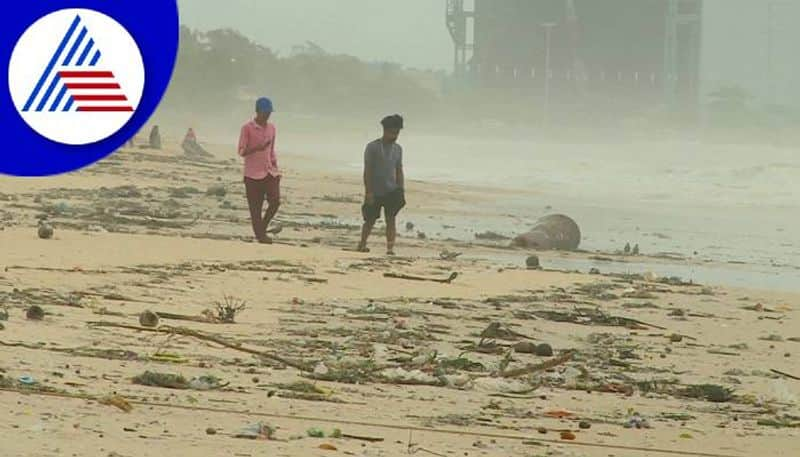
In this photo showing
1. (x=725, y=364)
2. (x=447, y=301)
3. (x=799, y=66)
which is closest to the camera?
(x=725, y=364)

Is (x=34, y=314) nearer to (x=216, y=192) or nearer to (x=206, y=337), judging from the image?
(x=206, y=337)

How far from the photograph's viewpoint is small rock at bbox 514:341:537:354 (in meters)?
8.75

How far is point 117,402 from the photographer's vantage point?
6176 mm

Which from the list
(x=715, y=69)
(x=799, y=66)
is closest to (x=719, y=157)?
(x=799, y=66)

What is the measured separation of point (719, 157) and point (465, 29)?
4069 centimetres

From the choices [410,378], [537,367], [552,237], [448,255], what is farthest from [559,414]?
[552,237]

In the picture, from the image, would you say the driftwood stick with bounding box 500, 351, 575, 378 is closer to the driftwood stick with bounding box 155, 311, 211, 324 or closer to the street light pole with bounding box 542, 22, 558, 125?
the driftwood stick with bounding box 155, 311, 211, 324

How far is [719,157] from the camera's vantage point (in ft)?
183

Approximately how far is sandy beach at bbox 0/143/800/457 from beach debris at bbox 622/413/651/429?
0.01m

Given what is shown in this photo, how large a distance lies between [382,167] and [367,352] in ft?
20.9

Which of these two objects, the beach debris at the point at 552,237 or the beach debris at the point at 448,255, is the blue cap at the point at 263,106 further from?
the beach debris at the point at 552,237

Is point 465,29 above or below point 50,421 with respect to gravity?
above

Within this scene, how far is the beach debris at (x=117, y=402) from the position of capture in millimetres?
6133

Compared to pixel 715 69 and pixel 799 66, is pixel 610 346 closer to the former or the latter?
pixel 799 66
